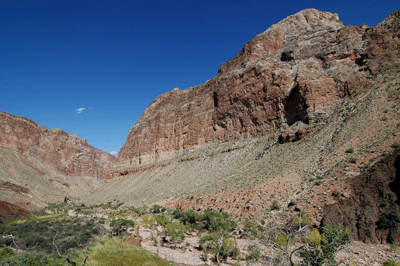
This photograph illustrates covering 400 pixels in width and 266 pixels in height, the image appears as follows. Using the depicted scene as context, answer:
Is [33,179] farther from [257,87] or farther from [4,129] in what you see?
[257,87]

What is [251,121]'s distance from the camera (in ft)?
151

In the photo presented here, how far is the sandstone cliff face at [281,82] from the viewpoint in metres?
35.3

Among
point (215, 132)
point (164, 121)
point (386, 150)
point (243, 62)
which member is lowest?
point (386, 150)

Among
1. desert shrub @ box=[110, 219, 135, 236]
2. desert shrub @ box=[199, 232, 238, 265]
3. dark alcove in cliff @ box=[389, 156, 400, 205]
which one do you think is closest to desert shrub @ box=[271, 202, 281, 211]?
desert shrub @ box=[199, 232, 238, 265]

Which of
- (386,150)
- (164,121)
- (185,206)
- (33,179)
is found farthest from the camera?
(33,179)

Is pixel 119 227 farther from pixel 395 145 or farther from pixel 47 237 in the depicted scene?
pixel 395 145

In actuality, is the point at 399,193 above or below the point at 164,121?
below

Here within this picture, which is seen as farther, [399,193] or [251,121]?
[251,121]

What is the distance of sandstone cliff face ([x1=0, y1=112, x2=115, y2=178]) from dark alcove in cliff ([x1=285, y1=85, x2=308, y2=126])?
90358mm

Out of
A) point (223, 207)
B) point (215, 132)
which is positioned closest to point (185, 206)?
point (223, 207)

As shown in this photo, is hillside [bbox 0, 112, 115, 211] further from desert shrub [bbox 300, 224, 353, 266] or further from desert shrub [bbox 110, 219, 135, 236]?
desert shrub [bbox 300, 224, 353, 266]

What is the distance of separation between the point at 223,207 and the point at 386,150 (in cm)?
1467

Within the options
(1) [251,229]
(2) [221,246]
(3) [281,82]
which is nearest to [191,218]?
(1) [251,229]

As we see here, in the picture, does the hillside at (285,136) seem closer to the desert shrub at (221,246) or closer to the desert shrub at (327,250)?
the desert shrub at (327,250)
